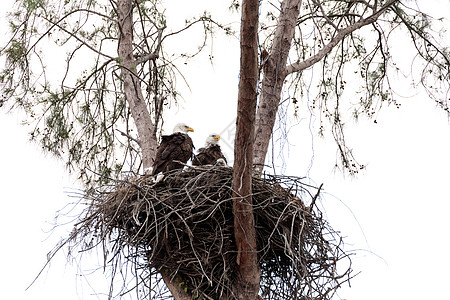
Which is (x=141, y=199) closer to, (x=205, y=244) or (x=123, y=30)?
(x=205, y=244)

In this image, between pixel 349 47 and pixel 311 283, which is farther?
pixel 349 47

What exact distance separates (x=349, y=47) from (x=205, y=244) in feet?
12.3

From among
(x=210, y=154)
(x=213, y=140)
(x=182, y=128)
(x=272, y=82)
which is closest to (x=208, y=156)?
(x=210, y=154)

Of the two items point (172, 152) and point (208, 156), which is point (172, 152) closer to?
point (172, 152)

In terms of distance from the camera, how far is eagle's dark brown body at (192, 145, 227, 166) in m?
5.20

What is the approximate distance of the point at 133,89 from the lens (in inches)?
229

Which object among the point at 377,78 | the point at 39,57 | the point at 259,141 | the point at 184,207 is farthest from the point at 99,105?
the point at 377,78

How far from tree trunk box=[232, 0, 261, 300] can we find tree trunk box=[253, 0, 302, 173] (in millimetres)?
946

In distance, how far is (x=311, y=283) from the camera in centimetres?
442

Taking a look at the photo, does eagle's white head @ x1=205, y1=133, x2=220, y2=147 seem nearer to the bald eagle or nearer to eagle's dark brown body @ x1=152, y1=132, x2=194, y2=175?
the bald eagle

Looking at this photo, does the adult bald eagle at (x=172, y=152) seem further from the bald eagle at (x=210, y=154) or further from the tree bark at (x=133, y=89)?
the tree bark at (x=133, y=89)

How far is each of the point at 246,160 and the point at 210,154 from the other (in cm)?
120

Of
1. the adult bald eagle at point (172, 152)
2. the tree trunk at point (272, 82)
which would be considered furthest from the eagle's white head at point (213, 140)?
the tree trunk at point (272, 82)

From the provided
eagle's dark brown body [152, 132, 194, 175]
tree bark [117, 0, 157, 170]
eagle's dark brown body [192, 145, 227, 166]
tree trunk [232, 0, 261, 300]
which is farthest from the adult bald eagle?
tree trunk [232, 0, 261, 300]
